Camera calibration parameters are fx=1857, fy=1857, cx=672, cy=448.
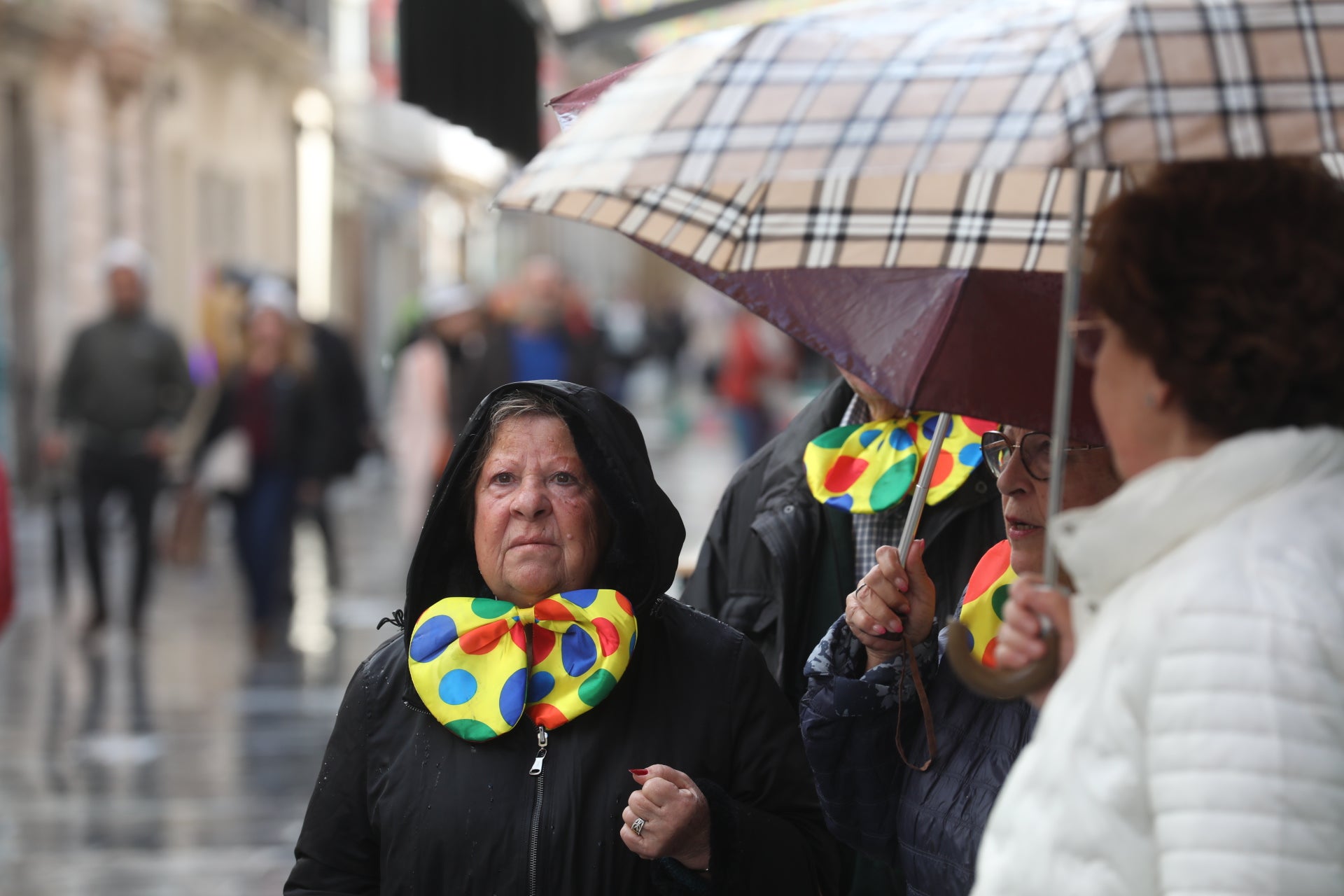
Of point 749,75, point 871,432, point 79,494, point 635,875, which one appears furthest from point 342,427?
point 749,75

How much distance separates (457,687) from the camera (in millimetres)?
2723

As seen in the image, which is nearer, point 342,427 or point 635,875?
point 635,875

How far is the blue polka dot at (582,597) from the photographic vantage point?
2.80 metres

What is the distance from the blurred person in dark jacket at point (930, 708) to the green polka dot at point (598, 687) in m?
0.36

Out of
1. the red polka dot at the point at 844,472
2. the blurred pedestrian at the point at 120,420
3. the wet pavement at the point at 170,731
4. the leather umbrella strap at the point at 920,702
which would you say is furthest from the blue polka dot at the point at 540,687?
the blurred pedestrian at the point at 120,420

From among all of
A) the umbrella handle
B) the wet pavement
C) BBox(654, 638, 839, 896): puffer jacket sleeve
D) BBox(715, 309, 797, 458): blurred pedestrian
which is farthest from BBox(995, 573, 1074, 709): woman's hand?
BBox(715, 309, 797, 458): blurred pedestrian

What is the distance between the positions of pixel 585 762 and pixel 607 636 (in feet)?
0.62

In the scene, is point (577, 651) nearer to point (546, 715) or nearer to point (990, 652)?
point (546, 715)

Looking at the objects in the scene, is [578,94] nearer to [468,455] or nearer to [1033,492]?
[468,455]

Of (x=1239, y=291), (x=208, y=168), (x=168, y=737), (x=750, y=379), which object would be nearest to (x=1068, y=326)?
(x=1239, y=291)

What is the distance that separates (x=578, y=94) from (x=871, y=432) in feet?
2.69

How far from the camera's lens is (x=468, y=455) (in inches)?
116

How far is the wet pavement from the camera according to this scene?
20.2 feet

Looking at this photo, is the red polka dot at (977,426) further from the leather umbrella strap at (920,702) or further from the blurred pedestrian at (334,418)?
the blurred pedestrian at (334,418)
